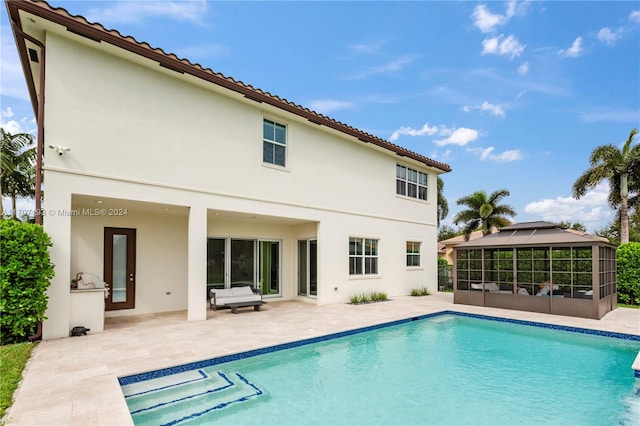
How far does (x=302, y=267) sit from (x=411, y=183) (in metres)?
7.36

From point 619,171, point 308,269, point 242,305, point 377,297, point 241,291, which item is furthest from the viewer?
point 619,171

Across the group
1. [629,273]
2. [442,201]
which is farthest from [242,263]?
[442,201]

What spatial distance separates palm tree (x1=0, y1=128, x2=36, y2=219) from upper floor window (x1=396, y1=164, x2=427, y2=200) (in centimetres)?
1980

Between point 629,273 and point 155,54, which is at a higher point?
point 155,54

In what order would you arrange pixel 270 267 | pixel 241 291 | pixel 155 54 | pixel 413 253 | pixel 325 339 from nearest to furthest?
1. pixel 325 339
2. pixel 155 54
3. pixel 241 291
4. pixel 270 267
5. pixel 413 253

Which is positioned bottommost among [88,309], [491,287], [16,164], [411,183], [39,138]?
[491,287]

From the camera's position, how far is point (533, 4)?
47.8 ft

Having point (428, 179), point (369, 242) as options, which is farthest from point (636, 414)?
point (428, 179)

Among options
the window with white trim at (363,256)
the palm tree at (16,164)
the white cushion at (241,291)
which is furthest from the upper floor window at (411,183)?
the palm tree at (16,164)

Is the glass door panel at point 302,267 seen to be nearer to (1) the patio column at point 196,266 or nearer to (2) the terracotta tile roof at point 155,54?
(2) the terracotta tile roof at point 155,54

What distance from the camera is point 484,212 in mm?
26906

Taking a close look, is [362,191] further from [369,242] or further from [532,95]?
[532,95]

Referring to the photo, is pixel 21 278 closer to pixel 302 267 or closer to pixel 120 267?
pixel 120 267

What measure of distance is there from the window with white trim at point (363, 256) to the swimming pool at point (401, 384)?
226 inches
